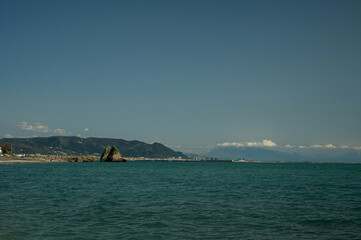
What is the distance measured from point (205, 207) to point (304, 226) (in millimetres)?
10039

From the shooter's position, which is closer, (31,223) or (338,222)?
(31,223)

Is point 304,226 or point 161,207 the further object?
point 161,207

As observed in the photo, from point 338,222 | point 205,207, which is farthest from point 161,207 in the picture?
point 338,222

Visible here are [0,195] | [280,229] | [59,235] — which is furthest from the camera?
[0,195]

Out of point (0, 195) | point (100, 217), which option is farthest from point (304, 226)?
point (0, 195)

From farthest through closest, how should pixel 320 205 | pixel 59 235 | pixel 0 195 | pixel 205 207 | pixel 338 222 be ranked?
pixel 0 195 → pixel 320 205 → pixel 205 207 → pixel 338 222 → pixel 59 235

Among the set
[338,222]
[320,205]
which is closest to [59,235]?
[338,222]

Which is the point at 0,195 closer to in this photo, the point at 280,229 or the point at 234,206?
the point at 234,206

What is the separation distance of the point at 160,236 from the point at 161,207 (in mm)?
10789

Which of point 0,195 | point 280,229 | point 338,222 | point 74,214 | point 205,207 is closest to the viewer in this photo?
point 280,229

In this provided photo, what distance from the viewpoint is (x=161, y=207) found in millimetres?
29266

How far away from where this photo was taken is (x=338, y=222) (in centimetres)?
2336

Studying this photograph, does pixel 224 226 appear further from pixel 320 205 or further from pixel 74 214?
pixel 320 205

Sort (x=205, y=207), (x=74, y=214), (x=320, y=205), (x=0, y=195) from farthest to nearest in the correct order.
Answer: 1. (x=0, y=195)
2. (x=320, y=205)
3. (x=205, y=207)
4. (x=74, y=214)
